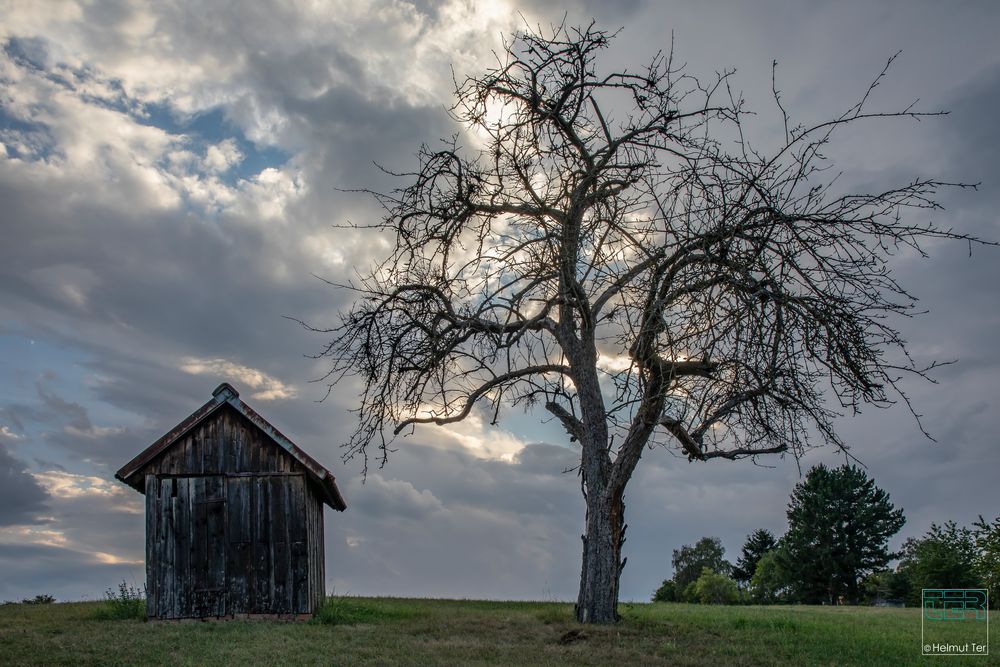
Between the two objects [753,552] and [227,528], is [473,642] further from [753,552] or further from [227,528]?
[753,552]

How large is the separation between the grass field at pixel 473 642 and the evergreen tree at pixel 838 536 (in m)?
30.8

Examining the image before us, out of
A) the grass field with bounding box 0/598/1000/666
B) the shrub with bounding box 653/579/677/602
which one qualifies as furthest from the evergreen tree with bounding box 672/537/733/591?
the grass field with bounding box 0/598/1000/666

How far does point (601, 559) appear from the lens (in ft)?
54.4

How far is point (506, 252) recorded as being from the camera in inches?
611

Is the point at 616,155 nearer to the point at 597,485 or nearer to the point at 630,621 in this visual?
the point at 597,485

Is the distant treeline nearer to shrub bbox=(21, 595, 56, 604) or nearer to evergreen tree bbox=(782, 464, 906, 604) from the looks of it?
evergreen tree bbox=(782, 464, 906, 604)

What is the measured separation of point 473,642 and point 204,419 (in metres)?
9.05

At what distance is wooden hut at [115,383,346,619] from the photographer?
18.8 m

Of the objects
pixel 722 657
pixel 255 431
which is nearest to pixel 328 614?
pixel 255 431

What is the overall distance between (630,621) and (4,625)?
46.2ft

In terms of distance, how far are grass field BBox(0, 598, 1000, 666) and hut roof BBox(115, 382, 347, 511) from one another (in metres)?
3.41

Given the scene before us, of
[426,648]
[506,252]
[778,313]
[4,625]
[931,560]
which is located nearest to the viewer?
[778,313]

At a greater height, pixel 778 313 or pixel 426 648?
pixel 778 313

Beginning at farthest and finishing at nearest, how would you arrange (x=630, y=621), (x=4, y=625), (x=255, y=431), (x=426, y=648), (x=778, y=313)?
1. (x=255, y=431)
2. (x=4, y=625)
3. (x=630, y=621)
4. (x=426, y=648)
5. (x=778, y=313)
